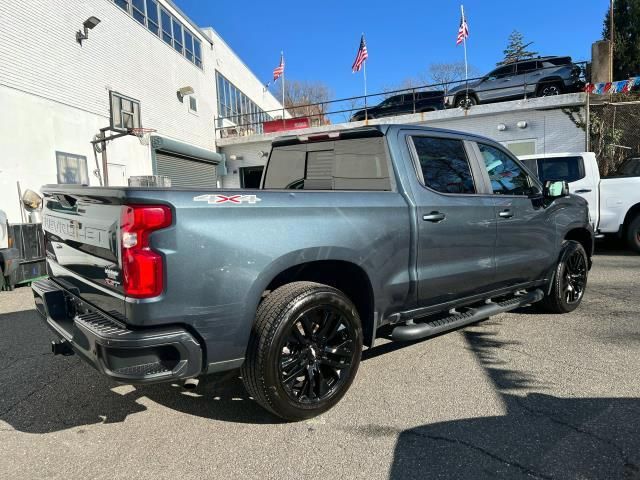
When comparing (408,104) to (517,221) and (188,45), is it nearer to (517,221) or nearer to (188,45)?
→ (188,45)

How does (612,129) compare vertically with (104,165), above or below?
above

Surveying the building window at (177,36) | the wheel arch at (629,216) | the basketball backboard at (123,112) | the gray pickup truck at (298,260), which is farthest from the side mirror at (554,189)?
the building window at (177,36)

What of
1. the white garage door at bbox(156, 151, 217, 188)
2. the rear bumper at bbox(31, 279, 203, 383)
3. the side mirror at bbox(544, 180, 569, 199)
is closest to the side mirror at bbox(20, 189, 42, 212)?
the white garage door at bbox(156, 151, 217, 188)

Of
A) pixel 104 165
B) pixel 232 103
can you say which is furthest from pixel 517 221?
pixel 232 103

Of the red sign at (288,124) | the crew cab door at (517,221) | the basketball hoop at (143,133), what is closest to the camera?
the crew cab door at (517,221)

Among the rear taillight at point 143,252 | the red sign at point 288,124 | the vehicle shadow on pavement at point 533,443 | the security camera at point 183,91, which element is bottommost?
the vehicle shadow on pavement at point 533,443

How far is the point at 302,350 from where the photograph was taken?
2887 mm

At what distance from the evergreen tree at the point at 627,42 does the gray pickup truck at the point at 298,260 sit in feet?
104

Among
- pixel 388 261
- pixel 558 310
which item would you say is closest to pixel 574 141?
pixel 558 310

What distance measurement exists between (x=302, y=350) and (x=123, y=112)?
1386cm

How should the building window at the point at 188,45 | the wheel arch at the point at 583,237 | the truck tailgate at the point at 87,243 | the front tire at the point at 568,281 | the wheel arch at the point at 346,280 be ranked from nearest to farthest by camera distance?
1. the truck tailgate at the point at 87,243
2. the wheel arch at the point at 346,280
3. the front tire at the point at 568,281
4. the wheel arch at the point at 583,237
5. the building window at the point at 188,45

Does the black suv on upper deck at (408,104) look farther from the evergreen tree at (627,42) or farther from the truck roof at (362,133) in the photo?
the evergreen tree at (627,42)

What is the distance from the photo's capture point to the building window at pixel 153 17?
54.9 feet

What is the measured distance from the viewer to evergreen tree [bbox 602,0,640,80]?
29.1 metres
